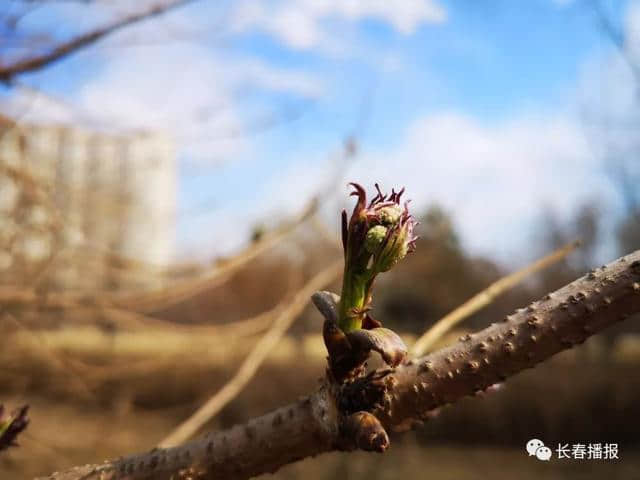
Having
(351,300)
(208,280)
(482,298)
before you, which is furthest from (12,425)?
(208,280)

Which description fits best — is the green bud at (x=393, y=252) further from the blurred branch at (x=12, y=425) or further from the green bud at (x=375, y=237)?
the blurred branch at (x=12, y=425)

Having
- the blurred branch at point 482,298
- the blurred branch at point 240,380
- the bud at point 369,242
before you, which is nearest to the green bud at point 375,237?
the bud at point 369,242

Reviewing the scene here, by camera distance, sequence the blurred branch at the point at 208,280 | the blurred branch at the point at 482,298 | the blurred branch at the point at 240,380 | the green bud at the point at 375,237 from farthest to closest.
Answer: the blurred branch at the point at 208,280, the blurred branch at the point at 240,380, the blurred branch at the point at 482,298, the green bud at the point at 375,237

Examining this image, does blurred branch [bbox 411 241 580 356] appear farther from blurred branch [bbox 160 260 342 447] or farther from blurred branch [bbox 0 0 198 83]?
blurred branch [bbox 0 0 198 83]

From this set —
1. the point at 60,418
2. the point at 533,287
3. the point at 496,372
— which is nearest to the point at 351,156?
the point at 496,372

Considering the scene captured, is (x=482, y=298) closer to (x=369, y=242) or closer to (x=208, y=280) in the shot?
(x=369, y=242)

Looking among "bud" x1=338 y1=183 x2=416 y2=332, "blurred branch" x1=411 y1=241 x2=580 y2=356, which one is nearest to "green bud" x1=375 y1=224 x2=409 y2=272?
"bud" x1=338 y1=183 x2=416 y2=332
